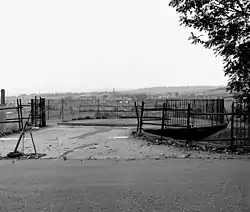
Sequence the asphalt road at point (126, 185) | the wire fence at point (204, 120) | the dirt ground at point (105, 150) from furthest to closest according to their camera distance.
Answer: the wire fence at point (204, 120)
the dirt ground at point (105, 150)
the asphalt road at point (126, 185)

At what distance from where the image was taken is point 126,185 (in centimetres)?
661

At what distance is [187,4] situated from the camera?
1224 cm

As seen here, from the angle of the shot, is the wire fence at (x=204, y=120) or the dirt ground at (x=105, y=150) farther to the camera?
the wire fence at (x=204, y=120)

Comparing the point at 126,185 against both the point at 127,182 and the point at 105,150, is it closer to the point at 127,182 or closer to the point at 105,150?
the point at 127,182

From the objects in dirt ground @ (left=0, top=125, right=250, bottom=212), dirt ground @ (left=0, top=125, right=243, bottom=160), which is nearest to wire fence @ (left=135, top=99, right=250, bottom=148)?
dirt ground @ (left=0, top=125, right=243, bottom=160)

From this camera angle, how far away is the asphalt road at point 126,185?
210 inches

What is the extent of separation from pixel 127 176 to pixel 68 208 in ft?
7.90

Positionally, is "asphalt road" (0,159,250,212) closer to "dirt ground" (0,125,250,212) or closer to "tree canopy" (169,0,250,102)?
"dirt ground" (0,125,250,212)

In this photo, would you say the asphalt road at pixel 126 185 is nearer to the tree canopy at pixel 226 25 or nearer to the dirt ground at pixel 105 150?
the dirt ground at pixel 105 150

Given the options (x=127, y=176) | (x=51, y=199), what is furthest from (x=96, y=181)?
(x=51, y=199)

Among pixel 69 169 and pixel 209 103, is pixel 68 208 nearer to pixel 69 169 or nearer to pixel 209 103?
pixel 69 169

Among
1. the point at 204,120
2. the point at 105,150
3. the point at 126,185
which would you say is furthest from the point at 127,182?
the point at 204,120

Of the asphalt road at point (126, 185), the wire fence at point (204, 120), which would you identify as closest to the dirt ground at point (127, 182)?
the asphalt road at point (126, 185)

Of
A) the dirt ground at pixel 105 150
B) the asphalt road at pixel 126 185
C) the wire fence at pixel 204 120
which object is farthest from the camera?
the wire fence at pixel 204 120
